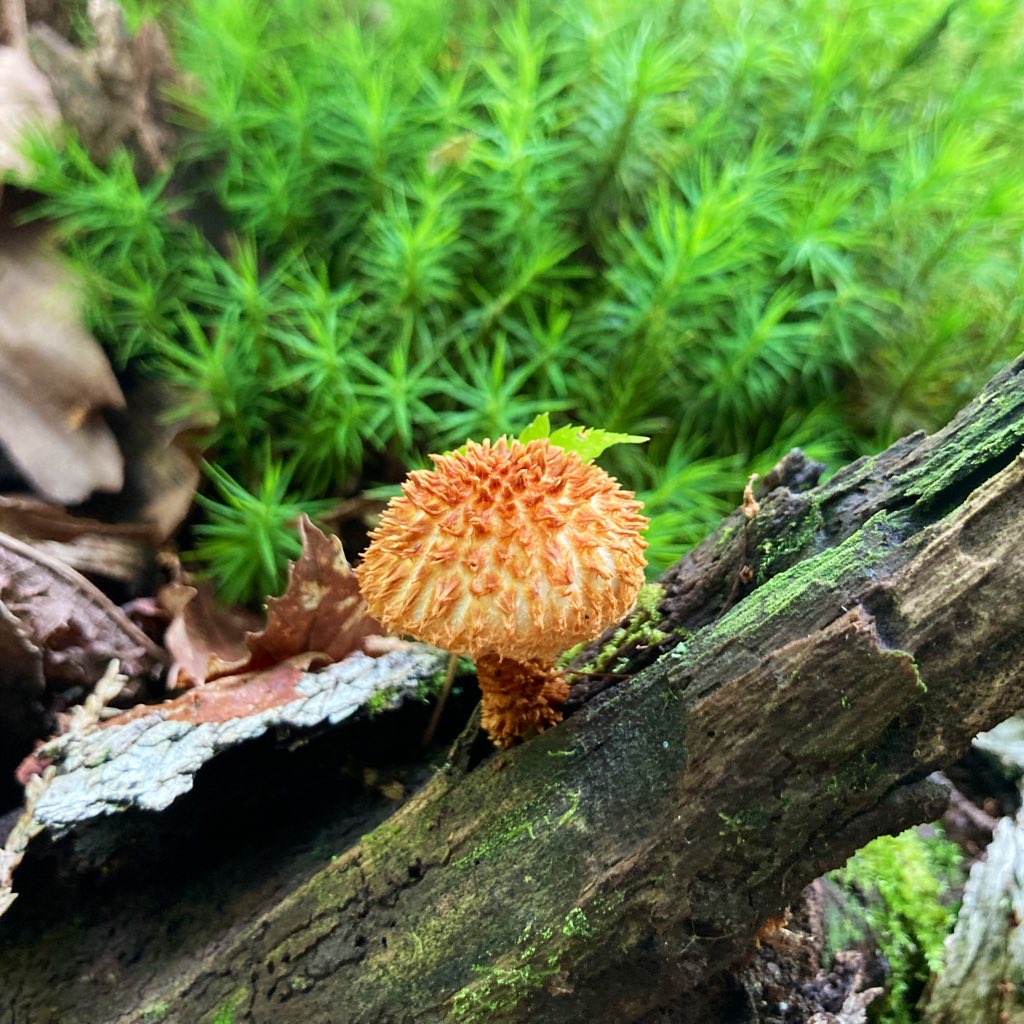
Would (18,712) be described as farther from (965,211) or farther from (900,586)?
(965,211)

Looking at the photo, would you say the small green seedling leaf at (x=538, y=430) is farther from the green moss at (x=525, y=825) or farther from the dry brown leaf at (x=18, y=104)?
the dry brown leaf at (x=18, y=104)

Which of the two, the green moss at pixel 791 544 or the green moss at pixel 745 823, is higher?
the green moss at pixel 791 544

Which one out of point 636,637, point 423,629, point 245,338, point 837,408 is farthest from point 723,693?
point 245,338

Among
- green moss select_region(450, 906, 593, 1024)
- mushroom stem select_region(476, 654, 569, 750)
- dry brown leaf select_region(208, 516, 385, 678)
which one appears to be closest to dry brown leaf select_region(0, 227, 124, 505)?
dry brown leaf select_region(208, 516, 385, 678)

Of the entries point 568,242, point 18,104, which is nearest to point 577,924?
point 568,242

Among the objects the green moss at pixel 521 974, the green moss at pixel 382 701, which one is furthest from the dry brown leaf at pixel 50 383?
the green moss at pixel 521 974

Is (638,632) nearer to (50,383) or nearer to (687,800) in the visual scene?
(687,800)
